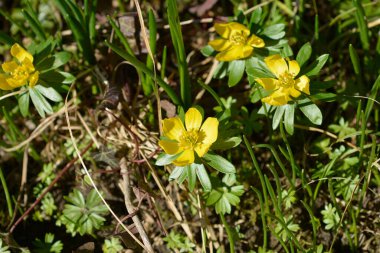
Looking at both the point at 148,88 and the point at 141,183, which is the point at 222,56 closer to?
the point at 148,88

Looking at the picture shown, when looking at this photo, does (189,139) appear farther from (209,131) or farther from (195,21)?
(195,21)

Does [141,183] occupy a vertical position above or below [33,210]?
above

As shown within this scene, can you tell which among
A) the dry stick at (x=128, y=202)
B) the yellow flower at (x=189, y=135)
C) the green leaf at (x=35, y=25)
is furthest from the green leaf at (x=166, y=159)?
the green leaf at (x=35, y=25)

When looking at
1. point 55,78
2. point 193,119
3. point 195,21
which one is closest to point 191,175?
point 193,119

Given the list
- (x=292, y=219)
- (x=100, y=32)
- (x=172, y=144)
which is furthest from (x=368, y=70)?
(x=100, y=32)

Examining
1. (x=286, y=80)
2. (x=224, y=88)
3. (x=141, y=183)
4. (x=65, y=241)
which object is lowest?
(x=65, y=241)

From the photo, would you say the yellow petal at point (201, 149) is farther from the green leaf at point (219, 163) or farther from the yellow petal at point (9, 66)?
the yellow petal at point (9, 66)

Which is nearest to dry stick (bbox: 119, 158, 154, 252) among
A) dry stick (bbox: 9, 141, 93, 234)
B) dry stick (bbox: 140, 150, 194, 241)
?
dry stick (bbox: 140, 150, 194, 241)
